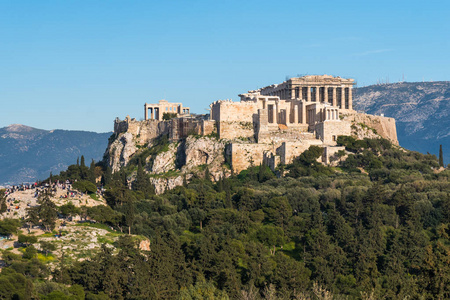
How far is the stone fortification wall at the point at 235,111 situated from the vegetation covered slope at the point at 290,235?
11.2 metres

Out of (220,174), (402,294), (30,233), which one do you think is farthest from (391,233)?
(30,233)

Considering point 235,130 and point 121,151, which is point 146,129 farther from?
point 235,130

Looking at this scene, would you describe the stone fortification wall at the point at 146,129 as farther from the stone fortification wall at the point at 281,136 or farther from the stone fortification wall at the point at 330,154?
the stone fortification wall at the point at 330,154

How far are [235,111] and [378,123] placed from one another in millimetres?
25954

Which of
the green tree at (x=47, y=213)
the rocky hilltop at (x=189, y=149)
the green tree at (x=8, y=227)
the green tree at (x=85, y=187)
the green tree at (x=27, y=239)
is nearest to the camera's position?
the green tree at (x=27, y=239)

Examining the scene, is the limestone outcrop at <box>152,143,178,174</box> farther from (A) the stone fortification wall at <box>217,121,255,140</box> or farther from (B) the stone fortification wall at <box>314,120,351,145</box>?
(B) the stone fortification wall at <box>314,120,351,145</box>

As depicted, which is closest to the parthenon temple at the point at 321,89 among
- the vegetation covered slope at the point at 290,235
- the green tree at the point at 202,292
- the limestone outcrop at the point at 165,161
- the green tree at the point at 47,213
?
the vegetation covered slope at the point at 290,235

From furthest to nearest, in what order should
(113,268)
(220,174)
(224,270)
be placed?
1. (220,174)
2. (224,270)
3. (113,268)

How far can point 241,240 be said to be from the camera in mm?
92125

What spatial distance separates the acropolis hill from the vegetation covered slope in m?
3.14

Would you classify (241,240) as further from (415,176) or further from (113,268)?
Result: (415,176)

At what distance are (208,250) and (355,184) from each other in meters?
34.5

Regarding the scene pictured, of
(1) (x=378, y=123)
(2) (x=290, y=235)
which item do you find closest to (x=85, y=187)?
(2) (x=290, y=235)

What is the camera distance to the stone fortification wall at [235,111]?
424 feet
